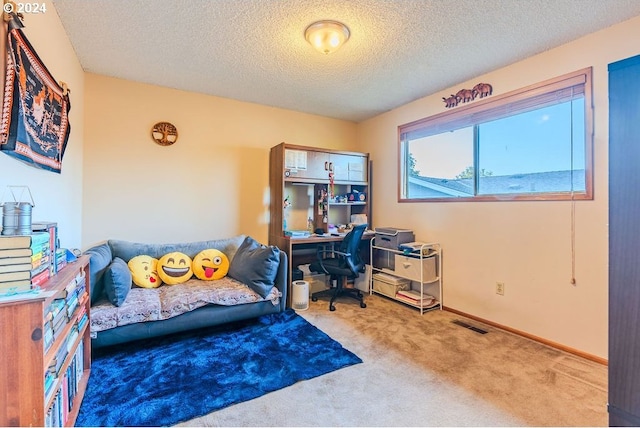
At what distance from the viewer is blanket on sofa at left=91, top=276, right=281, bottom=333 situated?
2088 mm

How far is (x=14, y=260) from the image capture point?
1.00 m

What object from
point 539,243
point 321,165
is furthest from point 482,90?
point 321,165

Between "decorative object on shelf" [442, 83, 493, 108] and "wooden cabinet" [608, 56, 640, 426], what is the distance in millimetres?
1910

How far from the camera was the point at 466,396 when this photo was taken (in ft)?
5.71

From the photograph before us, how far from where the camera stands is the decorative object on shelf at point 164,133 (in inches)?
125

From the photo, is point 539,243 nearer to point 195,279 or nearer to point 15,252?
point 195,279

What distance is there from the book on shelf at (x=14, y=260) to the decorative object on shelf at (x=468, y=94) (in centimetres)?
346

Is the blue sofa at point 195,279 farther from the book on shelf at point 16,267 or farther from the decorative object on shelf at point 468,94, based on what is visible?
the decorative object on shelf at point 468,94

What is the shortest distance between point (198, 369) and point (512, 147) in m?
3.19

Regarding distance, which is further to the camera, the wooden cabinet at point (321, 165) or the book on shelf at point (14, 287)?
the wooden cabinet at point (321, 165)

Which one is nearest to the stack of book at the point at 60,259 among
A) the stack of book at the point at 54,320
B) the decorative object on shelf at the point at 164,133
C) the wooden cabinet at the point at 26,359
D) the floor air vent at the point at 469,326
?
the stack of book at the point at 54,320

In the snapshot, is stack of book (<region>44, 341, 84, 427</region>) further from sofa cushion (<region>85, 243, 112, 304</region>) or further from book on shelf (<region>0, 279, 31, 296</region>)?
sofa cushion (<region>85, 243, 112, 304</region>)

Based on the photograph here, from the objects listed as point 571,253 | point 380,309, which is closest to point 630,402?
point 571,253

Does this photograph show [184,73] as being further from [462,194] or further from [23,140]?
[462,194]
